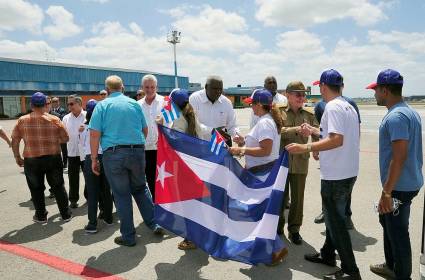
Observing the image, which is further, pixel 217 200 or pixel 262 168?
pixel 262 168

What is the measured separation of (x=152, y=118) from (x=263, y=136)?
94.7 inches

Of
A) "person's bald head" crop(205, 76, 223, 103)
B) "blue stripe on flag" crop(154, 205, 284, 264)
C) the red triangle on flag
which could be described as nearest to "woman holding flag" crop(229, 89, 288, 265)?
"blue stripe on flag" crop(154, 205, 284, 264)

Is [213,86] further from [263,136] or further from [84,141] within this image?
[84,141]

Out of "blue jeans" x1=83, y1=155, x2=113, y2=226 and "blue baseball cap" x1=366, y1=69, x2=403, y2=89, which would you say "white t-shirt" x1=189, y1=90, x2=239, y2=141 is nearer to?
"blue jeans" x1=83, y1=155, x2=113, y2=226

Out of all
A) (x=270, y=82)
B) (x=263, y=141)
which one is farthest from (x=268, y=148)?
(x=270, y=82)

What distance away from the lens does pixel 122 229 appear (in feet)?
14.6

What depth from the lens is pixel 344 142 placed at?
3.22m

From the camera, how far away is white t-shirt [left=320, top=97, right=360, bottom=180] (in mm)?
3102

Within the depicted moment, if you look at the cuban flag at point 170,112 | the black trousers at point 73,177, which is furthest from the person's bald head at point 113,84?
the black trousers at point 73,177

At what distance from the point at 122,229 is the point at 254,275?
5.92ft

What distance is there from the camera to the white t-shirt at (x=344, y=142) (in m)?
3.10

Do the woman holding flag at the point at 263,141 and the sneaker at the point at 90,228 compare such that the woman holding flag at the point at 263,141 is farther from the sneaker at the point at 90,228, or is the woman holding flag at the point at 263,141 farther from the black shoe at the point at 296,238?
the sneaker at the point at 90,228

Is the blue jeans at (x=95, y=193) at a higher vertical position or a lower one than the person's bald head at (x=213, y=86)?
lower

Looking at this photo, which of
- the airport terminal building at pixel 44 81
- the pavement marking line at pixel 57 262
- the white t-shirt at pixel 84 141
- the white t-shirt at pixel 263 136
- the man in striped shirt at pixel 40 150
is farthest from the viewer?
the airport terminal building at pixel 44 81
